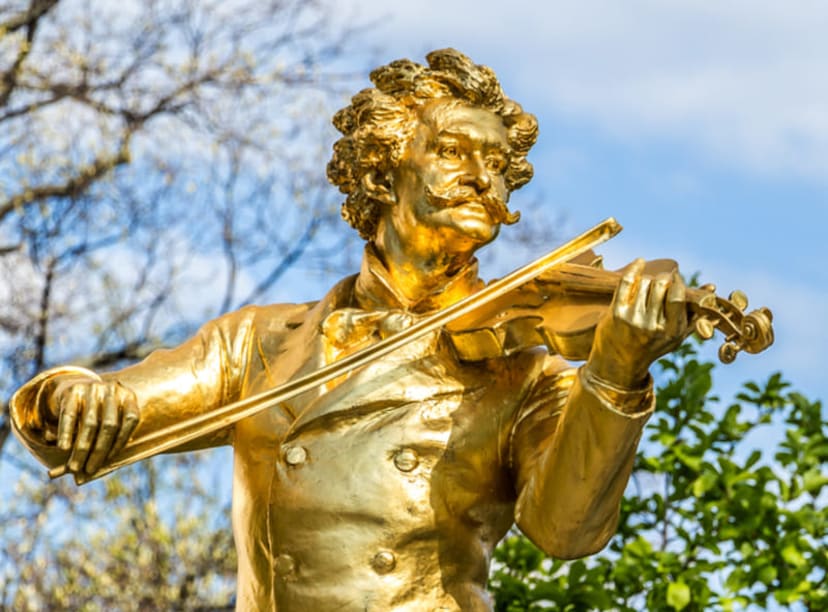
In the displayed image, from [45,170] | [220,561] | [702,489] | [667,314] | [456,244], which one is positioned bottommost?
[667,314]

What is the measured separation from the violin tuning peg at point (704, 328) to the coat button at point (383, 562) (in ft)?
2.92

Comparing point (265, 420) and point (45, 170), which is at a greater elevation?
point (45, 170)

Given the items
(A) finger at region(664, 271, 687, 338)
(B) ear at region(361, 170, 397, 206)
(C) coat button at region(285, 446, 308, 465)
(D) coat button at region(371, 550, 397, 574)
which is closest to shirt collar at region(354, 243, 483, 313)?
(B) ear at region(361, 170, 397, 206)

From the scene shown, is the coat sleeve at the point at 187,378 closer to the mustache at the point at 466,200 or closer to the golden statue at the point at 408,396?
the golden statue at the point at 408,396

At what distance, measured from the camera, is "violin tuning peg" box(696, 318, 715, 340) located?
4.25 metres

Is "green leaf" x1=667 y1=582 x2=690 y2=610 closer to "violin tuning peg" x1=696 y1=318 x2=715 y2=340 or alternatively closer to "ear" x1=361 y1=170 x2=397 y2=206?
"ear" x1=361 y1=170 x2=397 y2=206

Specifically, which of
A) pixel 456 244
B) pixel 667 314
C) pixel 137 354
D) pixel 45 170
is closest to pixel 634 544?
pixel 456 244

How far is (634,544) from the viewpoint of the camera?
7.05 metres

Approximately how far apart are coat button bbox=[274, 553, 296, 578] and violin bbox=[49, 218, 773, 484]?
0.31m

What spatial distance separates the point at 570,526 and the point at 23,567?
6827mm

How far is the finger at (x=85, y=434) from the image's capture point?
179 inches

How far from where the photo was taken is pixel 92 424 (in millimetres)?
4562

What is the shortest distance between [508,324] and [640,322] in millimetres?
558

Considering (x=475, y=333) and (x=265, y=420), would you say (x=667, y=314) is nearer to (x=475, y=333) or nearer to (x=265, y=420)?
(x=475, y=333)
